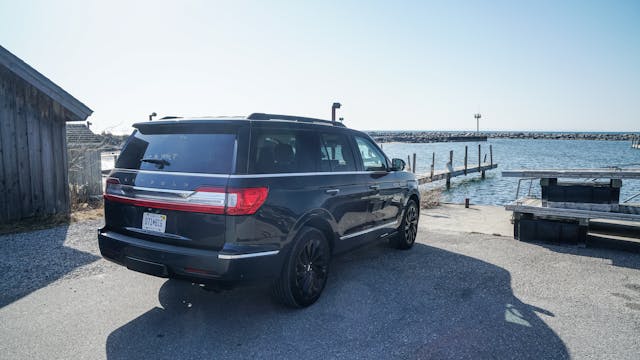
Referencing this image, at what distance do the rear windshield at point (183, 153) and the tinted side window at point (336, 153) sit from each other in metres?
1.26

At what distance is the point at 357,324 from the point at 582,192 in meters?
5.12

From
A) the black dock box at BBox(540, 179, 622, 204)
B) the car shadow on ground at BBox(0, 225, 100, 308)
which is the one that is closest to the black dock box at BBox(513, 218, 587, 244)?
the black dock box at BBox(540, 179, 622, 204)

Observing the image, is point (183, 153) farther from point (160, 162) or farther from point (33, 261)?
point (33, 261)

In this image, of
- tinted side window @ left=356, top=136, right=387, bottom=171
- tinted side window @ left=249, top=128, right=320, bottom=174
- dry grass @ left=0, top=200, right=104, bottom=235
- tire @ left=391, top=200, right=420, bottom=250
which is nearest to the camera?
tinted side window @ left=249, top=128, right=320, bottom=174

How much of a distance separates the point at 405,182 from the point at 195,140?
3650 mm

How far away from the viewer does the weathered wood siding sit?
8.23 m

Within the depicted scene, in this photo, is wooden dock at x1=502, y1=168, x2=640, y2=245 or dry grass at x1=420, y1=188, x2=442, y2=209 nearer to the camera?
wooden dock at x1=502, y1=168, x2=640, y2=245

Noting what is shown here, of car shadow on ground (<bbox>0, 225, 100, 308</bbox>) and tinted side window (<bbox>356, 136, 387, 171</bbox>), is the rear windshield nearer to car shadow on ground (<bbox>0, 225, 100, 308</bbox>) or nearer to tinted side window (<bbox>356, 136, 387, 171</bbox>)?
car shadow on ground (<bbox>0, 225, 100, 308</bbox>)

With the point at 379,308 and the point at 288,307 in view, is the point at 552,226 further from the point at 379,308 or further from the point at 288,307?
the point at 288,307

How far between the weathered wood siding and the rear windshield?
6.06 metres

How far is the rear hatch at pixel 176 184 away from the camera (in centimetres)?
336

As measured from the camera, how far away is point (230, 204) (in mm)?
3314

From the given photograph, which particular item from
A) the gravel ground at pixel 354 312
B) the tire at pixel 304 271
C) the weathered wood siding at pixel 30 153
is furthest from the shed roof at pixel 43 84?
the tire at pixel 304 271

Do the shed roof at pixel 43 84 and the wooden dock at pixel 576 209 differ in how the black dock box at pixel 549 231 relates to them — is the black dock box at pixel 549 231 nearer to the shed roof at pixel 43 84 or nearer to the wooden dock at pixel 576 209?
the wooden dock at pixel 576 209
